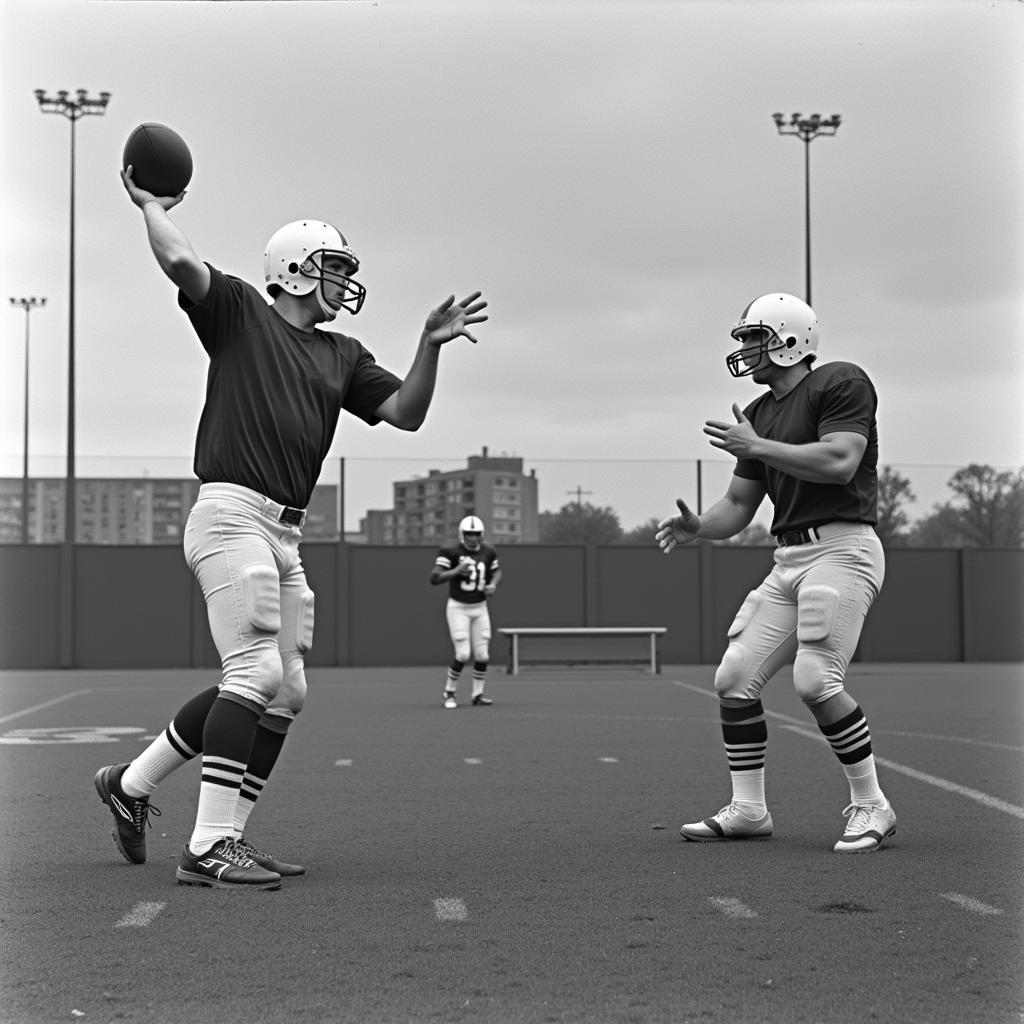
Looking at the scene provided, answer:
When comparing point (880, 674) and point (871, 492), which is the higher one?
point (871, 492)

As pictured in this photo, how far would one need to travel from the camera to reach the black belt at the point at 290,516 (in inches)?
234

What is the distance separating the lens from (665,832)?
23.4 feet

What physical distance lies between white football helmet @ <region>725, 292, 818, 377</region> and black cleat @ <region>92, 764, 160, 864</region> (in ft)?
10.6

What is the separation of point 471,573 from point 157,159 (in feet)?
40.9

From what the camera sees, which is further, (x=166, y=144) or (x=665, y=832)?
(x=665, y=832)

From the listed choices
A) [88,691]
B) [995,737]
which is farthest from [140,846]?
[88,691]

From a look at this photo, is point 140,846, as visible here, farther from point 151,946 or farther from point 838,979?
point 838,979

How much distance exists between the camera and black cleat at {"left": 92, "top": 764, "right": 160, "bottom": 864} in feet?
20.0

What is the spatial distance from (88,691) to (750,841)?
601 inches

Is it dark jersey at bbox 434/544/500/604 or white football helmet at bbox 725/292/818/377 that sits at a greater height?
white football helmet at bbox 725/292/818/377

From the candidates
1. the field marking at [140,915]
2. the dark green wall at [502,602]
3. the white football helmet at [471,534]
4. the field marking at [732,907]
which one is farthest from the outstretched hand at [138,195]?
the dark green wall at [502,602]

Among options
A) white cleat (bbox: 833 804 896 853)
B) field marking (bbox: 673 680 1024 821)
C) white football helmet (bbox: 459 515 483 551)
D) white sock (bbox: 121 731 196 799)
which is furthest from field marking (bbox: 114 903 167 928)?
white football helmet (bbox: 459 515 483 551)

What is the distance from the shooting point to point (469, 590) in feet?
59.5

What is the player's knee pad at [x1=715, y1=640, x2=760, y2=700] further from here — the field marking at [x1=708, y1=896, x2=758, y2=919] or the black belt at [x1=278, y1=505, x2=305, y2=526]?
the black belt at [x1=278, y1=505, x2=305, y2=526]
